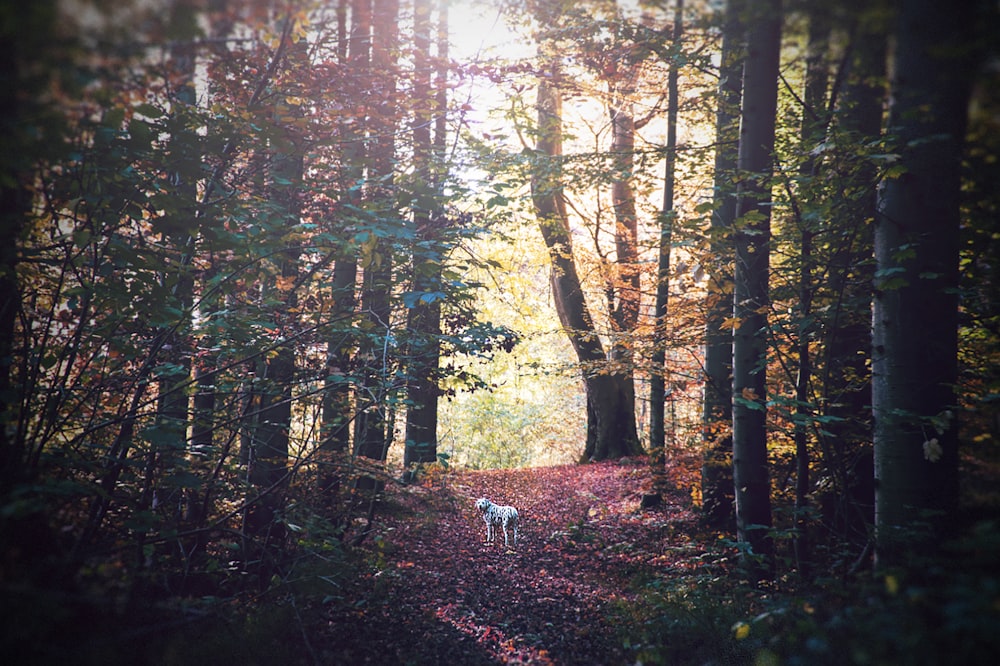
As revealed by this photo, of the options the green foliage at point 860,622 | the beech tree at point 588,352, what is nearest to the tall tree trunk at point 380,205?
the green foliage at point 860,622

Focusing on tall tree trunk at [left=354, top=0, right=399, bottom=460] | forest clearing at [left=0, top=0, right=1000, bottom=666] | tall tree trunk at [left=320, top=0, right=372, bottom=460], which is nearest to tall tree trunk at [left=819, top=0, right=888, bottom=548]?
forest clearing at [left=0, top=0, right=1000, bottom=666]

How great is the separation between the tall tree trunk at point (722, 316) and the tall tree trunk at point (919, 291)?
171 cm

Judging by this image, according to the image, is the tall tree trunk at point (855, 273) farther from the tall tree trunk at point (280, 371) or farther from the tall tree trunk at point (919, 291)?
the tall tree trunk at point (280, 371)

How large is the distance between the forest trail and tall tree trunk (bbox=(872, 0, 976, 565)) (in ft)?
8.75

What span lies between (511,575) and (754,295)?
4.79 m

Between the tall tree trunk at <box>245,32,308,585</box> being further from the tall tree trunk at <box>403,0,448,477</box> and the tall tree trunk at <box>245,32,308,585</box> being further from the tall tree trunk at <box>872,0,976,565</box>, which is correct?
the tall tree trunk at <box>872,0,976,565</box>

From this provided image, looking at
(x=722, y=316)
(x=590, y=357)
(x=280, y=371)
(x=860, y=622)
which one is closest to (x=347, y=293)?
(x=280, y=371)

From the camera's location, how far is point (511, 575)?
7.54m

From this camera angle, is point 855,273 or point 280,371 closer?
point 855,273

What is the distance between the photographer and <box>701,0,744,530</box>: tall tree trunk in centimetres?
600

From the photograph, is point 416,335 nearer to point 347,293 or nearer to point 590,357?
point 347,293

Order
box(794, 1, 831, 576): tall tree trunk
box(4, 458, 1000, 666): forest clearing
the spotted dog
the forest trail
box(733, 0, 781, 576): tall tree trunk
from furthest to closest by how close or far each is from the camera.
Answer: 1. the spotted dog
2. box(733, 0, 781, 576): tall tree trunk
3. the forest trail
4. box(794, 1, 831, 576): tall tree trunk
5. box(4, 458, 1000, 666): forest clearing

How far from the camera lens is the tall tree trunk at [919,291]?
3.77m

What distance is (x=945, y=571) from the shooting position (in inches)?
87.6
